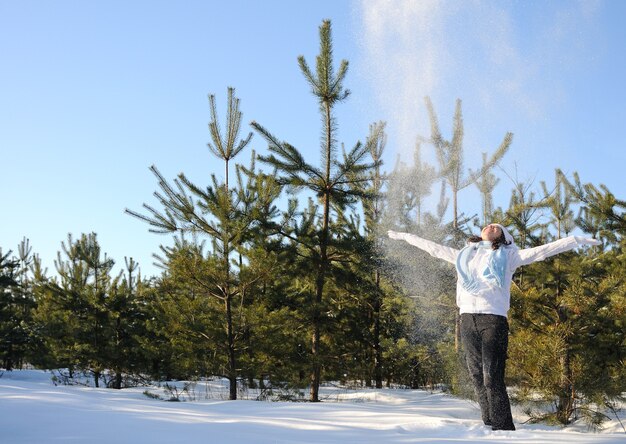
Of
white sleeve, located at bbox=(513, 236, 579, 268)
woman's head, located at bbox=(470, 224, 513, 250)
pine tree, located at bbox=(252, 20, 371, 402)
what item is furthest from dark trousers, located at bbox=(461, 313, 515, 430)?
pine tree, located at bbox=(252, 20, 371, 402)

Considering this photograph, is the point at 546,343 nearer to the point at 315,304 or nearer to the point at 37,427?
the point at 315,304

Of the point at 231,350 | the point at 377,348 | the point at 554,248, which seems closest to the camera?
the point at 554,248

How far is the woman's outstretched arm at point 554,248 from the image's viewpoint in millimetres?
4848

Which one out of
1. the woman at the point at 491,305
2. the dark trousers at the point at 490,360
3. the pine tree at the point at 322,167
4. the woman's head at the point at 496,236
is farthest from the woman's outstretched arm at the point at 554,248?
the pine tree at the point at 322,167

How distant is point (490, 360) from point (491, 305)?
0.49 m

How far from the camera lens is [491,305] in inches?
200

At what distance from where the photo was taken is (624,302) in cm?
849

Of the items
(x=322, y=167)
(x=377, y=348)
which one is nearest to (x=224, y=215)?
(x=322, y=167)

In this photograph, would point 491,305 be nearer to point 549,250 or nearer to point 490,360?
point 490,360

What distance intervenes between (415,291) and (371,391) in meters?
2.78

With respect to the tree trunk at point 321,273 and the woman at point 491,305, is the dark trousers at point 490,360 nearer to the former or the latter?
the woman at point 491,305

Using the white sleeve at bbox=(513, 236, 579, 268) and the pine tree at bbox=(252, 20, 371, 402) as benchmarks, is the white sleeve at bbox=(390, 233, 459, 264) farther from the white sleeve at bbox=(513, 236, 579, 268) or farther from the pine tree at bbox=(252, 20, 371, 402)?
the pine tree at bbox=(252, 20, 371, 402)

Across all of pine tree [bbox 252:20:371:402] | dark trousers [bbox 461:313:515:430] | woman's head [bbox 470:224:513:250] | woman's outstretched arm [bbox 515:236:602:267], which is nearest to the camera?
woman's outstretched arm [bbox 515:236:602:267]

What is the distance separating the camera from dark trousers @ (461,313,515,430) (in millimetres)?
4988
